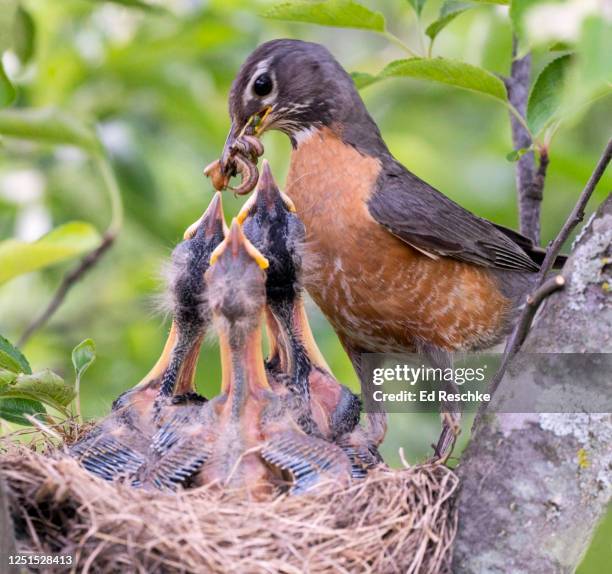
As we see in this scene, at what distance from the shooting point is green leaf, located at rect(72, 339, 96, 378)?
273cm

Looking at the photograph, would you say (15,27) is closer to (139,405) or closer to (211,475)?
(139,405)

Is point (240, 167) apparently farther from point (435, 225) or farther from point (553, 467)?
point (553, 467)

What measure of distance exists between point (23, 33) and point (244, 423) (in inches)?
Result: 69.2

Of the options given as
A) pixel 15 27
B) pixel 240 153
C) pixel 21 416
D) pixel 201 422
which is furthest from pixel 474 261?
pixel 15 27

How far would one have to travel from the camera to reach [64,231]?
3.06 m

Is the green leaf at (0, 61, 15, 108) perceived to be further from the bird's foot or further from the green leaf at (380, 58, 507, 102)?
the bird's foot

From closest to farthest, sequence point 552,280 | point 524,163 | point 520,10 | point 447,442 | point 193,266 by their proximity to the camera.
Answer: point 520,10, point 552,280, point 447,442, point 193,266, point 524,163

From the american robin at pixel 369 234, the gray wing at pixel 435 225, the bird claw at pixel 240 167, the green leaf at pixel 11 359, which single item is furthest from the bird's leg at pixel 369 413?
the green leaf at pixel 11 359

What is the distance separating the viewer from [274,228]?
3.01 m

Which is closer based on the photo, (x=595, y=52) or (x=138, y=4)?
(x=595, y=52)

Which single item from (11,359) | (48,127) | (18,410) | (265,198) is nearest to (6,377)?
(11,359)

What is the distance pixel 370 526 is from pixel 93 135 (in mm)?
1756

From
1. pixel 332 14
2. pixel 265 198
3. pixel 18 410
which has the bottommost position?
pixel 18 410

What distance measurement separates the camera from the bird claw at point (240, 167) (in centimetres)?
310
